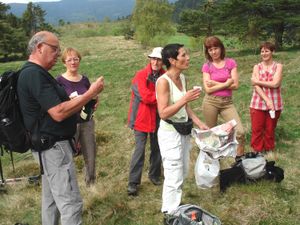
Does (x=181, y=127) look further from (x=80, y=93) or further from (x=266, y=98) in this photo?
(x=266, y=98)

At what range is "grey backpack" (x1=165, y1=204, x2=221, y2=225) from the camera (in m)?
4.05

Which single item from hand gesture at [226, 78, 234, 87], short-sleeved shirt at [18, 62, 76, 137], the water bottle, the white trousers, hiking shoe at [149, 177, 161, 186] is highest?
short-sleeved shirt at [18, 62, 76, 137]

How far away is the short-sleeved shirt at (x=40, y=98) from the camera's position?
333 centimetres

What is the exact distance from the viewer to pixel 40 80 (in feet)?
11.0

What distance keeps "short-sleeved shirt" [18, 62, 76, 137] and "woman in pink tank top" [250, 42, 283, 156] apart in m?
3.87

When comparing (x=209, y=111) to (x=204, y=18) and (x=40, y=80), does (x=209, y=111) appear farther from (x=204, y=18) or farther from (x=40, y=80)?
(x=204, y=18)

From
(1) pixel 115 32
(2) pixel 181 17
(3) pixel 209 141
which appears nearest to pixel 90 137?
(3) pixel 209 141

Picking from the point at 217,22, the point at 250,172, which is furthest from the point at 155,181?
the point at 217,22

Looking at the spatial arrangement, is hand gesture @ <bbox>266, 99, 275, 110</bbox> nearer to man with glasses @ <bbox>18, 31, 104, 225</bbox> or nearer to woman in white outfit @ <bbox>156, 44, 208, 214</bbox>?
woman in white outfit @ <bbox>156, 44, 208, 214</bbox>

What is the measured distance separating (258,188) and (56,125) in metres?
2.88

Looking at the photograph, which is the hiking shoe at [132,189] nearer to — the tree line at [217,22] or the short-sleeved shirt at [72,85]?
the short-sleeved shirt at [72,85]

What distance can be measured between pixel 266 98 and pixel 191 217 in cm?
304

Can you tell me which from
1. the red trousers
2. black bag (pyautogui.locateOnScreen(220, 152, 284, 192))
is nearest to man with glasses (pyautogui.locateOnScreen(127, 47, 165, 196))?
black bag (pyautogui.locateOnScreen(220, 152, 284, 192))

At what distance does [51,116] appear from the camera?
11.2 feet
